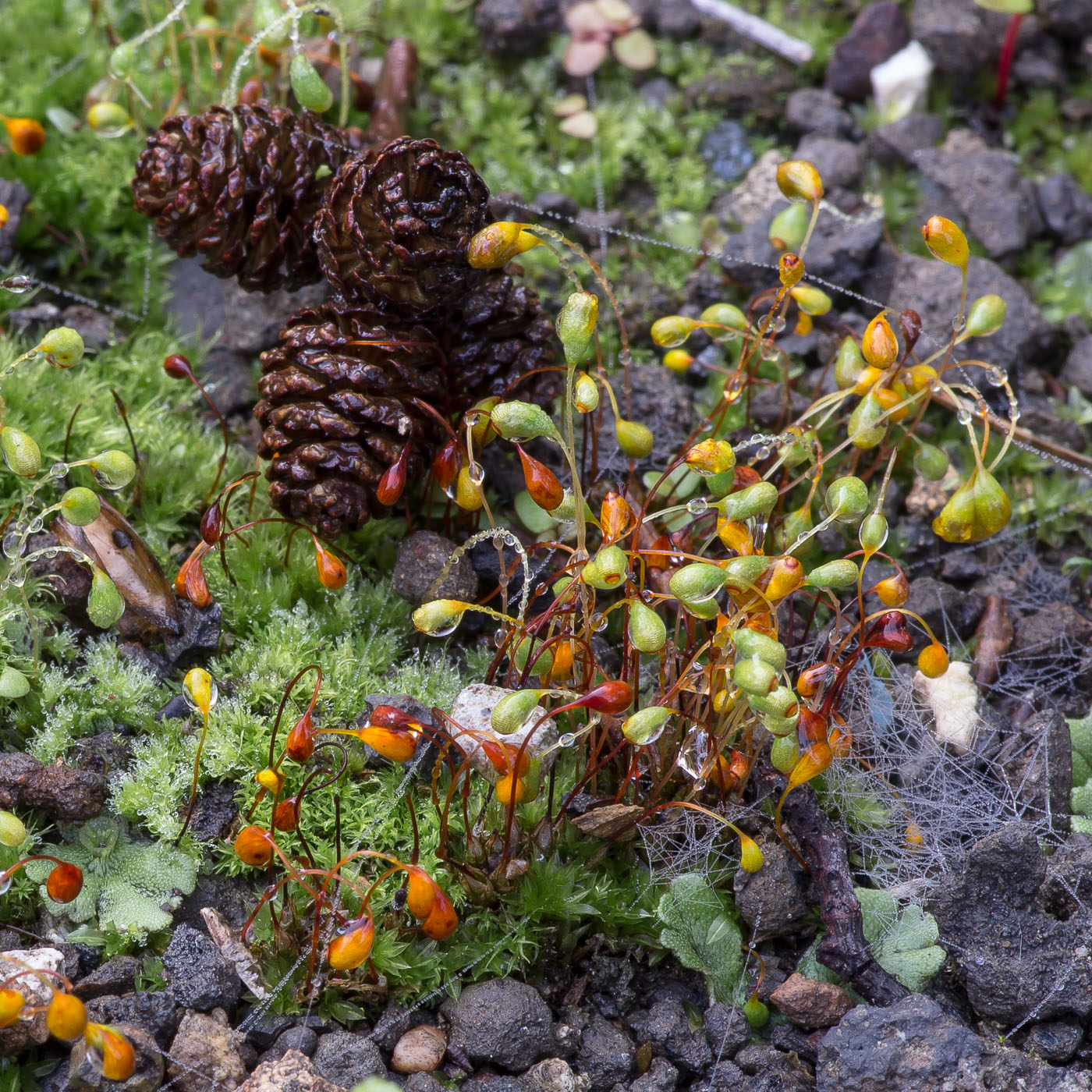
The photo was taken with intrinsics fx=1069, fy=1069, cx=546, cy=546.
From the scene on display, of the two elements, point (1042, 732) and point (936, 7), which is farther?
point (936, 7)

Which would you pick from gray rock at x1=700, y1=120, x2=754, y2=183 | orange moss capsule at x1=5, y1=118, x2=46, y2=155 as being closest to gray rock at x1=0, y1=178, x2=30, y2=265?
orange moss capsule at x1=5, y1=118, x2=46, y2=155

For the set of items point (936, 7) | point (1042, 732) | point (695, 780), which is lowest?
point (1042, 732)

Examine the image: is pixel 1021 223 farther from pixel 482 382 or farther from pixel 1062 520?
pixel 482 382

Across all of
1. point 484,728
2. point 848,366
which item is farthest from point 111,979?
point 848,366

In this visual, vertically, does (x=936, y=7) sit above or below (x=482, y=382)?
above

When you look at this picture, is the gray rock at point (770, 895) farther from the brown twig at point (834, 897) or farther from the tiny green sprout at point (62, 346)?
the tiny green sprout at point (62, 346)

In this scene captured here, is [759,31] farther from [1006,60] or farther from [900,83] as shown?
[1006,60]

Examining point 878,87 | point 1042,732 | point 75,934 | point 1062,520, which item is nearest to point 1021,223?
point 878,87
